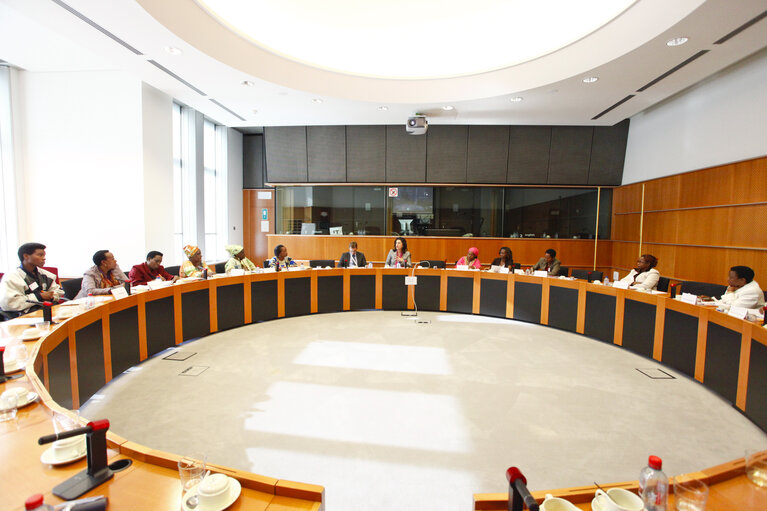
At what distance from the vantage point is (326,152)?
8227 millimetres

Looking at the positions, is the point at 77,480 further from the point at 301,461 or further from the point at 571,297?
the point at 571,297

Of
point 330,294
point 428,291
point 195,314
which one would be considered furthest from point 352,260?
A: point 195,314

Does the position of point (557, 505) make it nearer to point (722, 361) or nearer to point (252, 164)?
point (722, 361)

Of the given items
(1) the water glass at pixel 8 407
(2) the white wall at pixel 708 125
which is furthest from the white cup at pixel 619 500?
(2) the white wall at pixel 708 125

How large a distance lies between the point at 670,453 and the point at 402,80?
606 cm

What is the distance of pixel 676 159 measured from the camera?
6055 millimetres

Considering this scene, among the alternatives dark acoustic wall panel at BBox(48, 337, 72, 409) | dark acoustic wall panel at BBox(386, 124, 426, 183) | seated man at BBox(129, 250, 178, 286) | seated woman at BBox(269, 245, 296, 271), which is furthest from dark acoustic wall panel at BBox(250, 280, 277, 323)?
dark acoustic wall panel at BBox(386, 124, 426, 183)

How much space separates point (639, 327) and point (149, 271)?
21.2 ft

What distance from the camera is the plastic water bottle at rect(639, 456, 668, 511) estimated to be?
102cm

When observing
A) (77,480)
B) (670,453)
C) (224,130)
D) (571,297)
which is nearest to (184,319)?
(77,480)

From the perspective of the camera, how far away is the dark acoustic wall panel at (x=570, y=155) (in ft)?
25.2

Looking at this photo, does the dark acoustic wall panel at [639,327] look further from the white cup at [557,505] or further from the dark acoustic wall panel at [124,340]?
the dark acoustic wall panel at [124,340]

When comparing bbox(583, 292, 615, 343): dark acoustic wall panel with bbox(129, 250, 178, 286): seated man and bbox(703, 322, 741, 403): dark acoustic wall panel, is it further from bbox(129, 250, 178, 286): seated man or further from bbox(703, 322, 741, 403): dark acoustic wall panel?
bbox(129, 250, 178, 286): seated man

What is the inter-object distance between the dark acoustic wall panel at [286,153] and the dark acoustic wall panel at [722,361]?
767 centimetres
